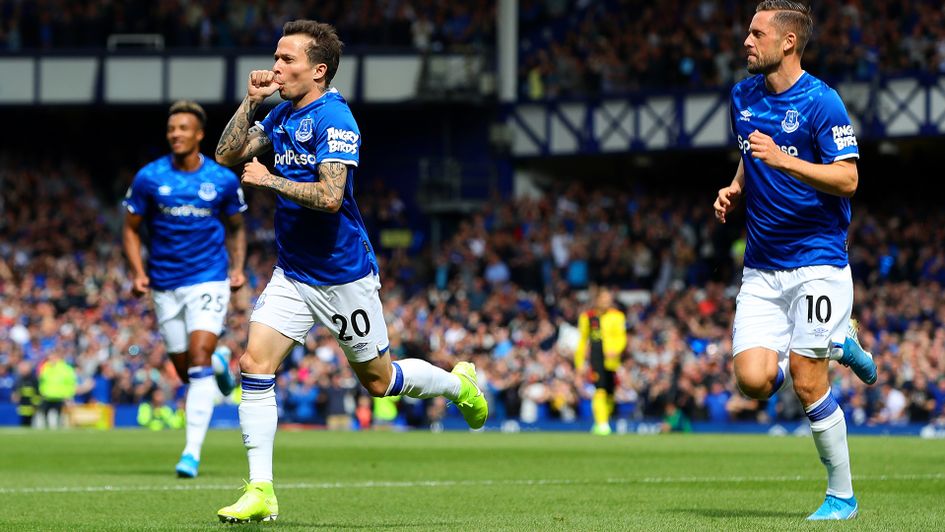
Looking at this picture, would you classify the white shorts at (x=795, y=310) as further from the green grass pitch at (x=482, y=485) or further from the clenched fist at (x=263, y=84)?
the clenched fist at (x=263, y=84)

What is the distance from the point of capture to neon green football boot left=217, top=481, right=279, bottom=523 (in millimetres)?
7473

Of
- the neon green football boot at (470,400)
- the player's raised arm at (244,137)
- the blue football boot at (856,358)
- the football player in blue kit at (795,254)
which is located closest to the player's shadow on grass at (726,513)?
the football player in blue kit at (795,254)

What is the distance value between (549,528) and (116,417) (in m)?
22.4

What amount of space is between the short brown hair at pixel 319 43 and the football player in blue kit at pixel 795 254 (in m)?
2.11

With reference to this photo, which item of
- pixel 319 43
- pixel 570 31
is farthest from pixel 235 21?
pixel 319 43

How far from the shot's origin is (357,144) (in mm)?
7902

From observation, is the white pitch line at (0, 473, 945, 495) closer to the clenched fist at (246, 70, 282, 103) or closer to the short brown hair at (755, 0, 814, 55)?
the clenched fist at (246, 70, 282, 103)

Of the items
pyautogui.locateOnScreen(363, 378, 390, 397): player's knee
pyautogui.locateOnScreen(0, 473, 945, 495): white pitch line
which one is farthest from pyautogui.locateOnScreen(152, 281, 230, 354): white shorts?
pyautogui.locateOnScreen(363, 378, 390, 397): player's knee

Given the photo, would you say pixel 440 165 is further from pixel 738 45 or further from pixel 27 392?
pixel 27 392

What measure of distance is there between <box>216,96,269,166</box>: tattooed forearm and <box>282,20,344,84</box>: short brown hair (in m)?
0.41

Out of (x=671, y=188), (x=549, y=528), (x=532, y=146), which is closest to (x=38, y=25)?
(x=532, y=146)

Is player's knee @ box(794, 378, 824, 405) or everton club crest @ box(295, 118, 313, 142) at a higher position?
everton club crest @ box(295, 118, 313, 142)

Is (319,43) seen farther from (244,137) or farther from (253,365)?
(253,365)

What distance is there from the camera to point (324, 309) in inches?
318
